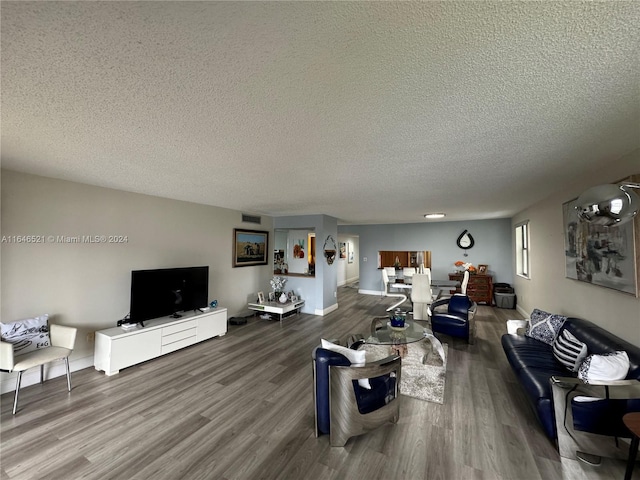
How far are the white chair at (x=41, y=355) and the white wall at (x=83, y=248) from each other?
0.34 m

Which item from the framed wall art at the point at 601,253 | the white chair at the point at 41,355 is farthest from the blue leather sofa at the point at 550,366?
the white chair at the point at 41,355

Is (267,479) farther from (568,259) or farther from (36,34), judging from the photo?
(568,259)

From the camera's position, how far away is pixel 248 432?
224 cm

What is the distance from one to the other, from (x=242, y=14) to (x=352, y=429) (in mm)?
2700

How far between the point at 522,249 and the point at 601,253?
4.11 meters

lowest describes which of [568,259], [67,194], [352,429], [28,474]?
[28,474]

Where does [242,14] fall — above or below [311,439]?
above

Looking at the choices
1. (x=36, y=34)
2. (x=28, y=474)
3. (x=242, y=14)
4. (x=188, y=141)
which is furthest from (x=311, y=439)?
(x=36, y=34)

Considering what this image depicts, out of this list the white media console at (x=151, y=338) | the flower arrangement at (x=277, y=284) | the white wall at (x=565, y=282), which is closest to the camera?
the white wall at (x=565, y=282)

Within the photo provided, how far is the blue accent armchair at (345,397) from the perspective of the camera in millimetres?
2055

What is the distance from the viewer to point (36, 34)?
1017 millimetres

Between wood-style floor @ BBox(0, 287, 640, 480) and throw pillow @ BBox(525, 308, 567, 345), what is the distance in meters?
0.61

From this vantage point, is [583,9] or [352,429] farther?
[352,429]

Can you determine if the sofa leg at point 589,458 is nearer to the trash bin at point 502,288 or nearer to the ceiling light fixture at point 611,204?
the ceiling light fixture at point 611,204
